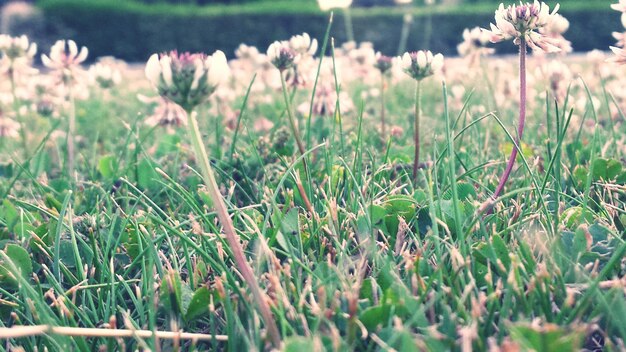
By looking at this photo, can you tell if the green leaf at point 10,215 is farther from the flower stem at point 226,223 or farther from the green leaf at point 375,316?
the green leaf at point 375,316

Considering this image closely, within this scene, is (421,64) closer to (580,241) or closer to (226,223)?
(580,241)

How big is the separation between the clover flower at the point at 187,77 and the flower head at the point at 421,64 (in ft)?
2.15

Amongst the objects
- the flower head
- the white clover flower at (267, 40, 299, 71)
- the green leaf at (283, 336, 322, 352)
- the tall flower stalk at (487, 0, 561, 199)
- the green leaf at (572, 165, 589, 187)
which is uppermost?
the tall flower stalk at (487, 0, 561, 199)

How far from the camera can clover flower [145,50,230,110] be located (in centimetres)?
70

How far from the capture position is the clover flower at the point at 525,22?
1064 millimetres

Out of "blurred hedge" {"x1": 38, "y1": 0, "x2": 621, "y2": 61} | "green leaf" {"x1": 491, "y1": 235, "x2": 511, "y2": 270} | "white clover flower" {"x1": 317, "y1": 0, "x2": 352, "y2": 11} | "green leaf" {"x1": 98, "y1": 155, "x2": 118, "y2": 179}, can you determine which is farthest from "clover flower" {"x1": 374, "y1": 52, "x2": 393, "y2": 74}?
"blurred hedge" {"x1": 38, "y1": 0, "x2": 621, "y2": 61}

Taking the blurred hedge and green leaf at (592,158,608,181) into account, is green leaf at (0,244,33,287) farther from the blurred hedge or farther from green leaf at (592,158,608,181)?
the blurred hedge

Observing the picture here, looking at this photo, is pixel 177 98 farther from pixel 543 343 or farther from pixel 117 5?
pixel 117 5

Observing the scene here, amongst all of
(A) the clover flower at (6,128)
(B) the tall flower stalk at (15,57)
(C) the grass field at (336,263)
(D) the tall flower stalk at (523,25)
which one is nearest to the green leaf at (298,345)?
(C) the grass field at (336,263)

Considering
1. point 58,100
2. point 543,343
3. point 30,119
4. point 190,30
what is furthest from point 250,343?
point 190,30

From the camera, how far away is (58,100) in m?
2.31

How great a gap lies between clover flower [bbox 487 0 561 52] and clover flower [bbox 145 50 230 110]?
1.92 ft

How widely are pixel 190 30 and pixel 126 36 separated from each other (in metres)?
1.27

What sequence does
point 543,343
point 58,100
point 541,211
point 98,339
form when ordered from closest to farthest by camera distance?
point 543,343 → point 98,339 → point 541,211 → point 58,100
